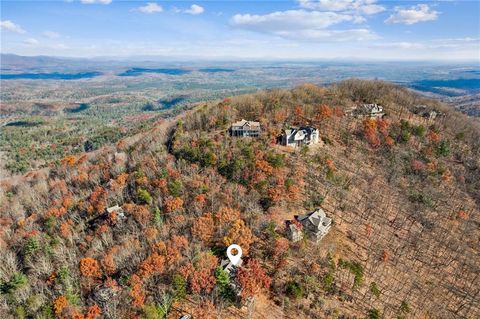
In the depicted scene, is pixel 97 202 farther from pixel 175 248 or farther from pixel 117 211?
pixel 175 248

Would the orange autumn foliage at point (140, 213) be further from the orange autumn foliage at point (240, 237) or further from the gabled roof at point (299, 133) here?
the gabled roof at point (299, 133)

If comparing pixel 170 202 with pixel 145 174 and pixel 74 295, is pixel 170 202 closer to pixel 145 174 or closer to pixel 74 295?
pixel 145 174

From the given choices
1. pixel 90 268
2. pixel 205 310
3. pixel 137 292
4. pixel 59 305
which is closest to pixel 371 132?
pixel 205 310

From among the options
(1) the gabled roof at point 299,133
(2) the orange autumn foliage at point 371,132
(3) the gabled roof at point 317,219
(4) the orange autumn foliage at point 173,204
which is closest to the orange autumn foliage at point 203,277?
(4) the orange autumn foliage at point 173,204

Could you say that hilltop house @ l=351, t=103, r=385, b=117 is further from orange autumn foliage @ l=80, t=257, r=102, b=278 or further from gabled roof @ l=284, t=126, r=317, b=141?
orange autumn foliage @ l=80, t=257, r=102, b=278

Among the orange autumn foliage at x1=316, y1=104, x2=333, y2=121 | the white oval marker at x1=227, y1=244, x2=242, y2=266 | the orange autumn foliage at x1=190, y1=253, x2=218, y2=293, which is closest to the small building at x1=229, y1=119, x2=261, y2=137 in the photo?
the orange autumn foliage at x1=316, y1=104, x2=333, y2=121

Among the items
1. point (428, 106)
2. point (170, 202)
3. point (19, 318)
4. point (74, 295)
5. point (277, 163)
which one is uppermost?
point (428, 106)

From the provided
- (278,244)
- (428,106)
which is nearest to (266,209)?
(278,244)
